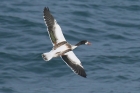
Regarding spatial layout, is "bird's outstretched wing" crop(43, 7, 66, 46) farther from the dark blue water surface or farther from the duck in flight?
the dark blue water surface

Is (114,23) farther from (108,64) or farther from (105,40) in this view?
(108,64)

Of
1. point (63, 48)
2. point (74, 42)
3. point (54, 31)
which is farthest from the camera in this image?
point (74, 42)

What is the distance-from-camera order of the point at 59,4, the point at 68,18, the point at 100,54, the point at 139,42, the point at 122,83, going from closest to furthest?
the point at 122,83
the point at 100,54
the point at 139,42
the point at 68,18
the point at 59,4

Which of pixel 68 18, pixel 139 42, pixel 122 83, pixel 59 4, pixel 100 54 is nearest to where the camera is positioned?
pixel 122 83

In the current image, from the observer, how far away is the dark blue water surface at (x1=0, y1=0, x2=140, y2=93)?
20.9m

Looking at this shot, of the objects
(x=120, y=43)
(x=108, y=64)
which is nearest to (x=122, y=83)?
(x=108, y=64)

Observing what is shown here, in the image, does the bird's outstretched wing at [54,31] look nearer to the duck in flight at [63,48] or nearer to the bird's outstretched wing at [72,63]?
the duck in flight at [63,48]

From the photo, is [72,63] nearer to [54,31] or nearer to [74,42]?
[54,31]

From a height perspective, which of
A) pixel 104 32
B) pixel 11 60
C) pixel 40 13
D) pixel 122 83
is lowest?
pixel 122 83

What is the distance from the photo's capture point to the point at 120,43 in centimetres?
2458

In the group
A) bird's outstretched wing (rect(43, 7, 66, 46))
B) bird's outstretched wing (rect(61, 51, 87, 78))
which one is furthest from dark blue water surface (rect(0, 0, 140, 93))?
bird's outstretched wing (rect(43, 7, 66, 46))

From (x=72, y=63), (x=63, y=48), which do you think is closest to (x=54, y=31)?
(x=63, y=48)

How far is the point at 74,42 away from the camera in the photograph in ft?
78.1

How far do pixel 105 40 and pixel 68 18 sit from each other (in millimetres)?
2893
